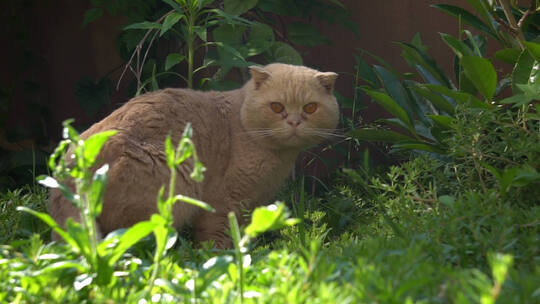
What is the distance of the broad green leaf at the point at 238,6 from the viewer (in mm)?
3396

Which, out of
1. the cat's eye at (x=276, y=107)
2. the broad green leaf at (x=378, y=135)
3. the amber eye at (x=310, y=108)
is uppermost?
the cat's eye at (x=276, y=107)

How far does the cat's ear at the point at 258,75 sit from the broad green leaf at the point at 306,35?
→ 3.05ft

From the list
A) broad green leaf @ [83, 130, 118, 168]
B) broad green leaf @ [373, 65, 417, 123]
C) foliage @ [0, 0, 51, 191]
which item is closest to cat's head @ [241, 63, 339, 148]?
broad green leaf @ [373, 65, 417, 123]

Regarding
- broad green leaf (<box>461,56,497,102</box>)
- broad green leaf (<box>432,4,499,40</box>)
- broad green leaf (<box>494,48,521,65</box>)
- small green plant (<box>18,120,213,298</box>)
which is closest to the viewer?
small green plant (<box>18,120,213,298</box>)

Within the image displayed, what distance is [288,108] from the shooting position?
9.63 ft

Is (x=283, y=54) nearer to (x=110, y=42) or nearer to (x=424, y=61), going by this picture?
(x=424, y=61)

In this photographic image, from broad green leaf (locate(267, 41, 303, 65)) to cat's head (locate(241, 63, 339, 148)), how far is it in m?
0.64

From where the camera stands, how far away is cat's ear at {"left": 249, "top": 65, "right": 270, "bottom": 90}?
9.63ft

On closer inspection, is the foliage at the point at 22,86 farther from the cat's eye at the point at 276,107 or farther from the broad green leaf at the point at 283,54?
the cat's eye at the point at 276,107

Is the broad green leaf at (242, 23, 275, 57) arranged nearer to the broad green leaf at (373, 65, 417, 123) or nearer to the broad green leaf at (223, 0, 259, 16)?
the broad green leaf at (223, 0, 259, 16)

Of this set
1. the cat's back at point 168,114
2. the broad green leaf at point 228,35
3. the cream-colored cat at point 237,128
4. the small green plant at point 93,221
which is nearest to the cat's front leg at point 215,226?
the cream-colored cat at point 237,128

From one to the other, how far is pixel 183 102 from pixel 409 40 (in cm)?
183

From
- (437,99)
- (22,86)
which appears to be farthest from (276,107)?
(22,86)

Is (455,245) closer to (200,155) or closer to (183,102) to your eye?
(200,155)
